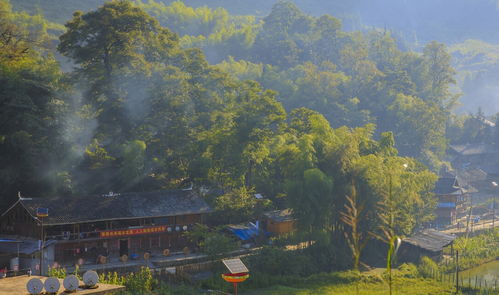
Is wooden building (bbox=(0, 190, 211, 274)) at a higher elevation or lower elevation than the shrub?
higher

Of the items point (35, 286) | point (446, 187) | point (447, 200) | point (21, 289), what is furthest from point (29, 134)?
point (446, 187)

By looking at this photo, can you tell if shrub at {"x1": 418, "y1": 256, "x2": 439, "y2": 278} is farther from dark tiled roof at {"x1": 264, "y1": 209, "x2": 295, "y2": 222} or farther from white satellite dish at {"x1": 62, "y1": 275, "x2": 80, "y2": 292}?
white satellite dish at {"x1": 62, "y1": 275, "x2": 80, "y2": 292}

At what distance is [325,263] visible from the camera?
34.5m

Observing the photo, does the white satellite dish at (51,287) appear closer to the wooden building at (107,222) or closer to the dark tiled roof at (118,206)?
the wooden building at (107,222)

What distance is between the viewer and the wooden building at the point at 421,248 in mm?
36750

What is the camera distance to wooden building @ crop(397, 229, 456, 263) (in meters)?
36.8

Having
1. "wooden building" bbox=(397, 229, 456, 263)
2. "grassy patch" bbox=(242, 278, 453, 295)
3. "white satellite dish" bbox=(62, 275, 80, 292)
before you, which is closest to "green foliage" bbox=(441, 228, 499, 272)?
"wooden building" bbox=(397, 229, 456, 263)

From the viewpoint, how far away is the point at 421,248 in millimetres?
36844

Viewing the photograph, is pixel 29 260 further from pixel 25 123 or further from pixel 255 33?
pixel 255 33

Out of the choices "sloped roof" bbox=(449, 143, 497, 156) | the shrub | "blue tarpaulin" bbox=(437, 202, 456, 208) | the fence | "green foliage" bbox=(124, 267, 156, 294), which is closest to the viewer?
"green foliage" bbox=(124, 267, 156, 294)

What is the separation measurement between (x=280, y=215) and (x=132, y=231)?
36.7 feet

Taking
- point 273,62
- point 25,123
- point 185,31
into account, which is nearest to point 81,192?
point 25,123

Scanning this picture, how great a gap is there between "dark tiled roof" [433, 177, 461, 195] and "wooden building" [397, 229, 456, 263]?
13712mm

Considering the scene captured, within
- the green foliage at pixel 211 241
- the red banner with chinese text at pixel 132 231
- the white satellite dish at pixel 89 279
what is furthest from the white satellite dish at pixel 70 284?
the red banner with chinese text at pixel 132 231
